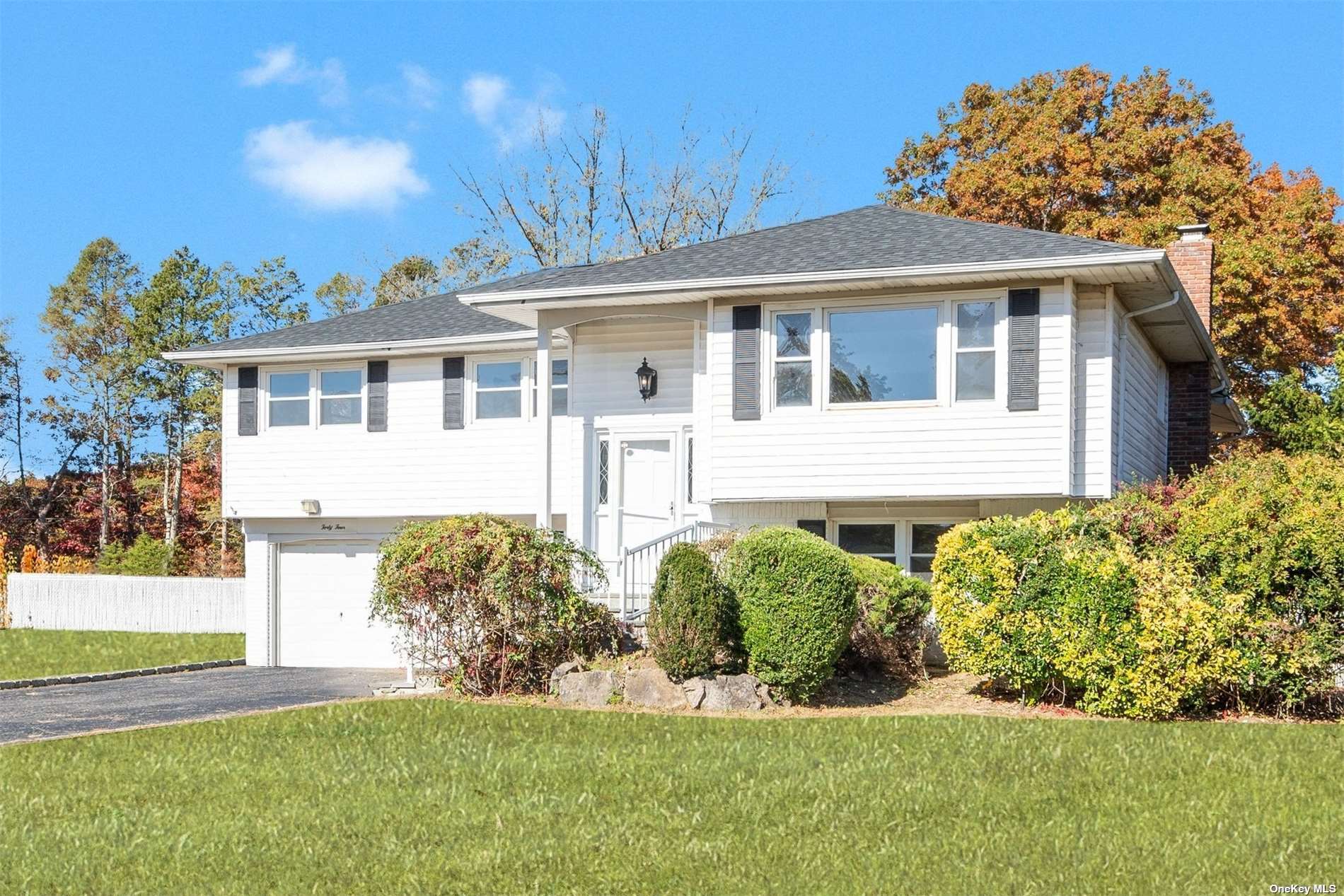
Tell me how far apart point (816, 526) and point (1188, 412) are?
24.9ft

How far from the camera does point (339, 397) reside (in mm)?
20781

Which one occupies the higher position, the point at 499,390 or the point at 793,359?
the point at 793,359

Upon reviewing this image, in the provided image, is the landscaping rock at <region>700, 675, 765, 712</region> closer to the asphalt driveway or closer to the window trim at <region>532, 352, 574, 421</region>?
the asphalt driveway

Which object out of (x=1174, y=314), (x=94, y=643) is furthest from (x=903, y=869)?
(x=94, y=643)

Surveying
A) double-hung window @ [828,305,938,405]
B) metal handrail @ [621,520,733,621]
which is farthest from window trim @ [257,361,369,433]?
double-hung window @ [828,305,938,405]

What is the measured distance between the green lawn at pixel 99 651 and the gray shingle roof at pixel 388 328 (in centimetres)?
502

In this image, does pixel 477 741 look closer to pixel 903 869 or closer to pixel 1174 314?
pixel 903 869

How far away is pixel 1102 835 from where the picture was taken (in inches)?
298

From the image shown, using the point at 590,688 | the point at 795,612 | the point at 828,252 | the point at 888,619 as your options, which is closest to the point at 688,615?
the point at 795,612

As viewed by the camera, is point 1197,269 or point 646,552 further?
point 1197,269

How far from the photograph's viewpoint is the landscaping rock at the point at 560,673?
13047 mm

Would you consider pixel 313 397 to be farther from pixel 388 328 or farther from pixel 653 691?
pixel 653 691

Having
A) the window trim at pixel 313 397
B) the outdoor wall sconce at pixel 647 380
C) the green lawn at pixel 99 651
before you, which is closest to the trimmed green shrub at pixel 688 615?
the outdoor wall sconce at pixel 647 380

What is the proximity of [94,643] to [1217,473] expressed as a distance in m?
19.8
